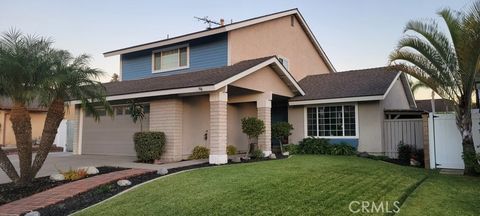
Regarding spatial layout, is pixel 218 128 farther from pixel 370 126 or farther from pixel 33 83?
pixel 370 126

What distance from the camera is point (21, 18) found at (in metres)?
15.1

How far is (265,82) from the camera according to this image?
1513 centimetres

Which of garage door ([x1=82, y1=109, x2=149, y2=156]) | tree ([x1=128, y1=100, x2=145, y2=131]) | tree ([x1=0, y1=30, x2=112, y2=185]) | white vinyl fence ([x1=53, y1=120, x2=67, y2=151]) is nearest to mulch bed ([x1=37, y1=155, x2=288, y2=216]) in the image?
tree ([x1=0, y1=30, x2=112, y2=185])

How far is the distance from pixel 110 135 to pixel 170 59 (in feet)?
16.1

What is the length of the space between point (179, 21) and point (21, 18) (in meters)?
7.93

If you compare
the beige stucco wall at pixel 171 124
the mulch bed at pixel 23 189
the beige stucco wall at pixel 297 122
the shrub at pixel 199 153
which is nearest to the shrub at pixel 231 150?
the shrub at pixel 199 153

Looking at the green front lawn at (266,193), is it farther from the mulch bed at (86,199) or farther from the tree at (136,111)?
the tree at (136,111)

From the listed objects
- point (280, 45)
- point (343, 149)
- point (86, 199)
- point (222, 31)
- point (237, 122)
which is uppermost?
point (280, 45)

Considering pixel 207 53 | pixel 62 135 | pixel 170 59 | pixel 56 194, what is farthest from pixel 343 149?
pixel 62 135

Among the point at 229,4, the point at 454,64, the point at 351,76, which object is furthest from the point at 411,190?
the point at 229,4

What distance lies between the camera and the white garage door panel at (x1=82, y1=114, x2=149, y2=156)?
1636 cm

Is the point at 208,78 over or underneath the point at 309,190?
over

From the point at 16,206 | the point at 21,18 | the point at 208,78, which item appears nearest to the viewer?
the point at 16,206

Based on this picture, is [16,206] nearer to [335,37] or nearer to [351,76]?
[351,76]
